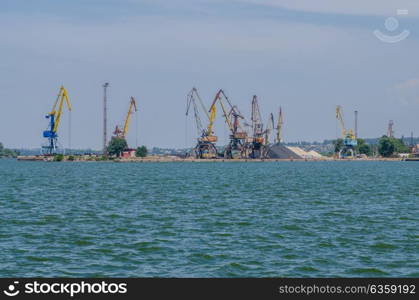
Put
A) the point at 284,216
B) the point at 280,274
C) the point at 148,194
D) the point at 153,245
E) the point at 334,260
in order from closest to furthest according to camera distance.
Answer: the point at 280,274
the point at 334,260
the point at 153,245
the point at 284,216
the point at 148,194

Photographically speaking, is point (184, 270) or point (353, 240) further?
point (353, 240)

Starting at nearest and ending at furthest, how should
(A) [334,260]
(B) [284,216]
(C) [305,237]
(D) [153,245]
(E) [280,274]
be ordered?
1. (E) [280,274]
2. (A) [334,260]
3. (D) [153,245]
4. (C) [305,237]
5. (B) [284,216]

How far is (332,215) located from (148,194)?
23581mm

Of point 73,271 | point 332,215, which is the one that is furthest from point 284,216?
point 73,271

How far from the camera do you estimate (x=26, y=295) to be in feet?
54.9

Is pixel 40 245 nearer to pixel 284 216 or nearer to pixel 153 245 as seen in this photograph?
pixel 153 245

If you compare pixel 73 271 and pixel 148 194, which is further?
pixel 148 194

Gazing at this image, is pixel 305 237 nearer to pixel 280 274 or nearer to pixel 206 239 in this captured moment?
pixel 206 239

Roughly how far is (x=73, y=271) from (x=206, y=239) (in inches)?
342

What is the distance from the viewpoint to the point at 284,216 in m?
42.8

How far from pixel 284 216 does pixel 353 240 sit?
412 inches

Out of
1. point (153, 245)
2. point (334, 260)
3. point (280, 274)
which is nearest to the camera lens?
point (280, 274)

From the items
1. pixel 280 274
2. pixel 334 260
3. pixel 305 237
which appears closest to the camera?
pixel 280 274

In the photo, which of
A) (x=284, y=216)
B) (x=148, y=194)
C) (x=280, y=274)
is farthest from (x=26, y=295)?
(x=148, y=194)
